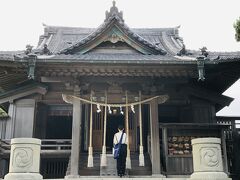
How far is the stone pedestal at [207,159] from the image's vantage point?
10016 millimetres

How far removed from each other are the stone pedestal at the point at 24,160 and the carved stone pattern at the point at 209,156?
16.0ft

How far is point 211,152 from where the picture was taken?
10.2 m

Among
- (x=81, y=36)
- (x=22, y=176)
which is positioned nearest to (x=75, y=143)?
(x=22, y=176)

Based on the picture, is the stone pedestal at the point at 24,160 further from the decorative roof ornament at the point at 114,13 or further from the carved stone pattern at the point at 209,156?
the decorative roof ornament at the point at 114,13

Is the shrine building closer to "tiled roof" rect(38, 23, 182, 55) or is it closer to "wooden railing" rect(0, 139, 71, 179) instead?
"wooden railing" rect(0, 139, 71, 179)

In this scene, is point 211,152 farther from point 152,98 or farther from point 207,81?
point 207,81

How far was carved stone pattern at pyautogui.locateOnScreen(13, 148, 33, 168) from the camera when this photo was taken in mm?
9555

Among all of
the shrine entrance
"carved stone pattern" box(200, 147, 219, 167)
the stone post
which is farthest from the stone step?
the shrine entrance

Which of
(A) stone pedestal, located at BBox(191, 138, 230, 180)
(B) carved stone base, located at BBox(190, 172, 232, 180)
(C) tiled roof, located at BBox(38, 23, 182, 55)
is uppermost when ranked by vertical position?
(C) tiled roof, located at BBox(38, 23, 182, 55)

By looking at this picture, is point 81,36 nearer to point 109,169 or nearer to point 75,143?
point 75,143

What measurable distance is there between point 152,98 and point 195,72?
201cm

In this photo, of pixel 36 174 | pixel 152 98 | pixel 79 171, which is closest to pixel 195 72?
pixel 152 98

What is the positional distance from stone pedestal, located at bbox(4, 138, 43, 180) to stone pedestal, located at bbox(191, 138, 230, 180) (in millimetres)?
4707

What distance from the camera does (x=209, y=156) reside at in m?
10.2
